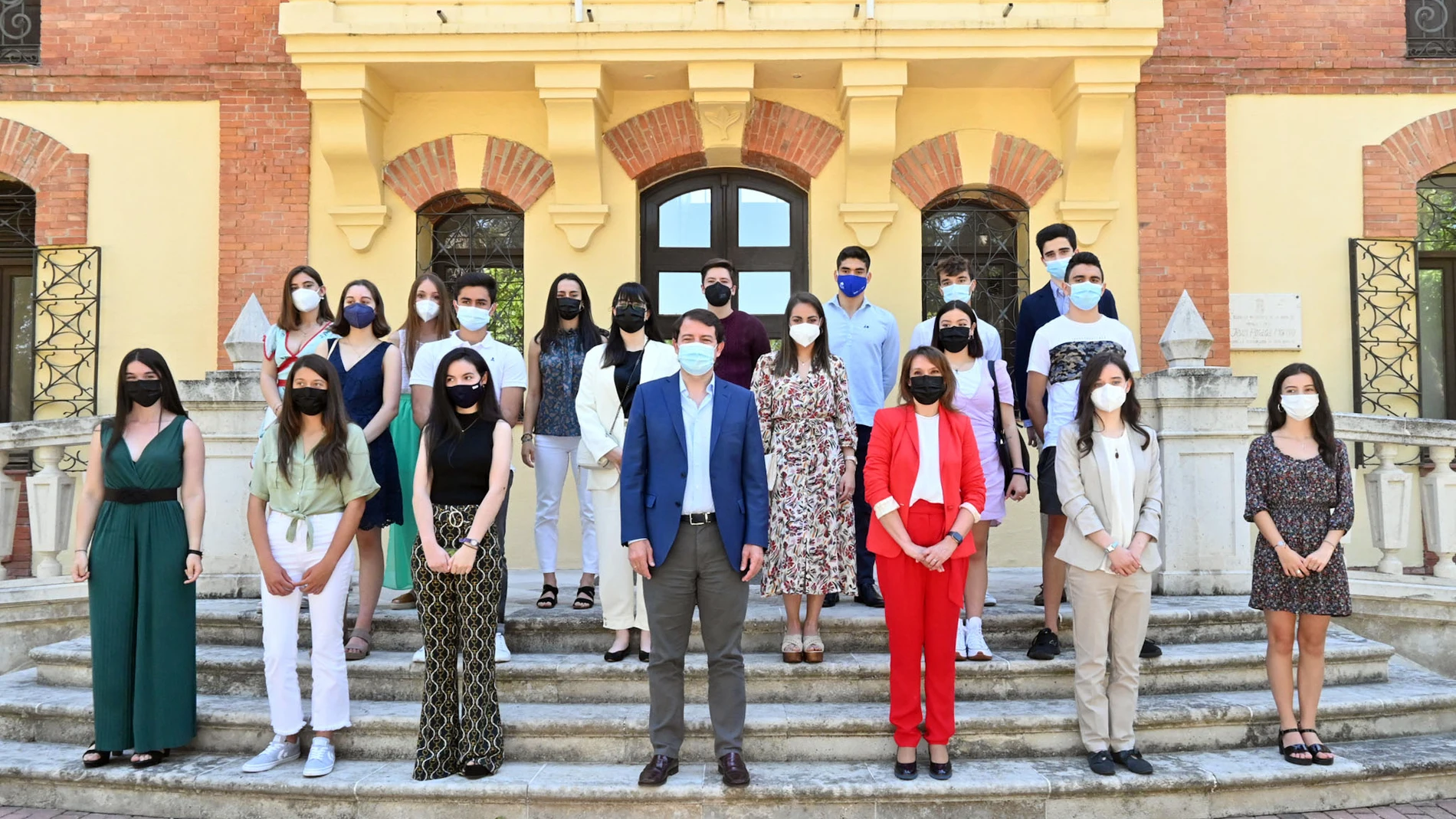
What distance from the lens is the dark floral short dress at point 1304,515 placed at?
496 cm

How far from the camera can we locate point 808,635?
18.2 feet

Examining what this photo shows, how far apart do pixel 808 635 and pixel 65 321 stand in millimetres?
7177

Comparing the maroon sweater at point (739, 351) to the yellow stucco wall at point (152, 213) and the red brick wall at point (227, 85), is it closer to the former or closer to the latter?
the red brick wall at point (227, 85)

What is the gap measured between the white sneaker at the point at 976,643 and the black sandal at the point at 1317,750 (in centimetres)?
153

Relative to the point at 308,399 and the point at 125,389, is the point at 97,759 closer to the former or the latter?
the point at 125,389

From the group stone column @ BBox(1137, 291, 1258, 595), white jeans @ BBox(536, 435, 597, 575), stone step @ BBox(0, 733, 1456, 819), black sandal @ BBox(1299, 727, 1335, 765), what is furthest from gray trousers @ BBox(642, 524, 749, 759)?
stone column @ BBox(1137, 291, 1258, 595)

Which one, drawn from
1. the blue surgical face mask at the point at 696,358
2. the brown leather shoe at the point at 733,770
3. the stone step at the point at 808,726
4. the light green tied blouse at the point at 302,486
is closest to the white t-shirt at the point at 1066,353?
the stone step at the point at 808,726

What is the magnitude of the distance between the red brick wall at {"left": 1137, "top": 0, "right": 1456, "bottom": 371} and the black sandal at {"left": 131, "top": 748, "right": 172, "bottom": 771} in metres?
7.58

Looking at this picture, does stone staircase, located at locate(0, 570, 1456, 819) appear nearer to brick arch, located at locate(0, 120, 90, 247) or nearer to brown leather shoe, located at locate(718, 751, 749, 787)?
brown leather shoe, located at locate(718, 751, 749, 787)

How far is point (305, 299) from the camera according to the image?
18.6 feet

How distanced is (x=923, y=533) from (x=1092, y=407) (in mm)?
1030

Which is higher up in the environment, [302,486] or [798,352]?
[798,352]

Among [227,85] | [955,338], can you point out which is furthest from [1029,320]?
[227,85]

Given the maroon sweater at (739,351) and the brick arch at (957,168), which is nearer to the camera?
the maroon sweater at (739,351)
